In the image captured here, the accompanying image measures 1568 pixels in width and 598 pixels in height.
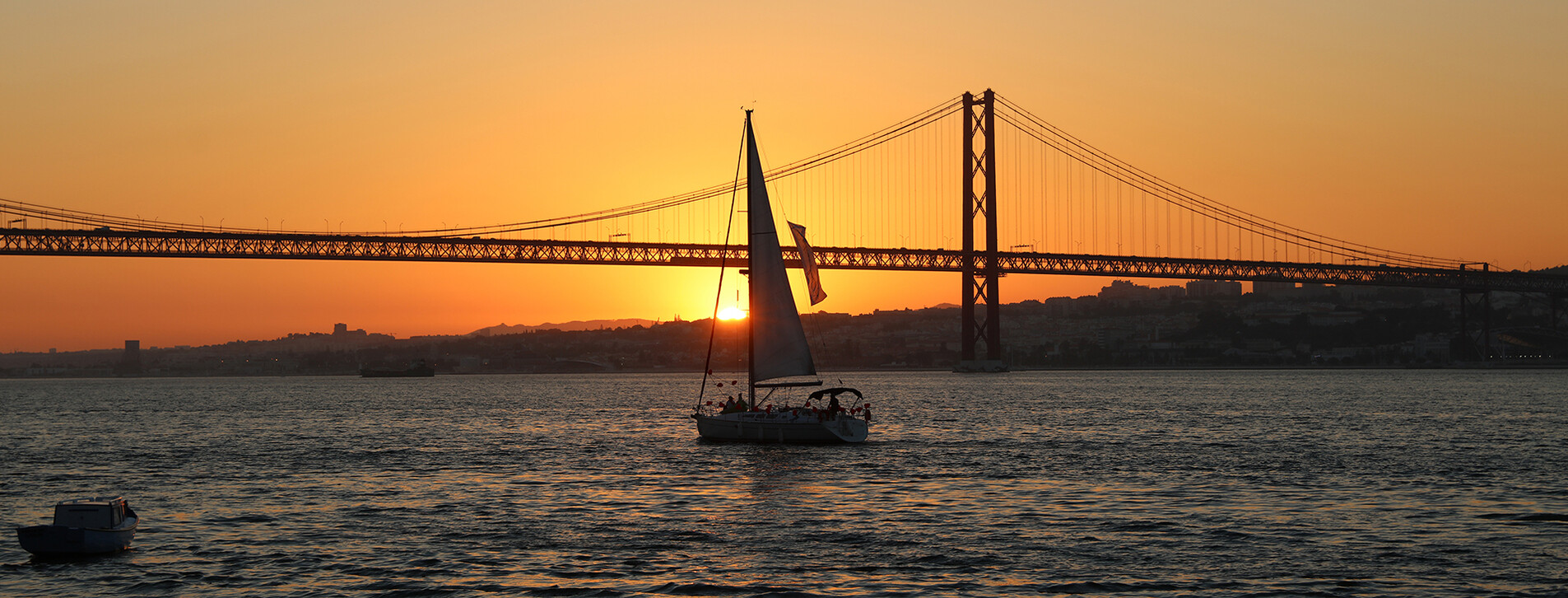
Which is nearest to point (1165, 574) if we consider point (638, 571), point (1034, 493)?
point (638, 571)

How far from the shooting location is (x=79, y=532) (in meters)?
18.0

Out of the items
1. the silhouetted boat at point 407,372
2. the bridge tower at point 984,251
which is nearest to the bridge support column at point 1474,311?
the bridge tower at point 984,251

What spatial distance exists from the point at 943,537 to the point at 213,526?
1117 cm

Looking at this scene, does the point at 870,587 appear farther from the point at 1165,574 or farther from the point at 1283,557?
the point at 1283,557

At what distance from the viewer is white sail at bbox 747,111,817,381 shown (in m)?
35.4

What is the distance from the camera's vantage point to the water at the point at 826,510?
16578mm

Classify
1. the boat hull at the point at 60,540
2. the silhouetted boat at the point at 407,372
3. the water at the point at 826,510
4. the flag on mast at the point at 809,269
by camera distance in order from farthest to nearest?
1. the silhouetted boat at the point at 407,372
2. the flag on mast at the point at 809,269
3. the boat hull at the point at 60,540
4. the water at the point at 826,510

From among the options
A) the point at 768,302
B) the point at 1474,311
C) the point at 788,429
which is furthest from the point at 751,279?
the point at 1474,311

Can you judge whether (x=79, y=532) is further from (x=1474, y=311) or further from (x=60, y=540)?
(x=1474, y=311)

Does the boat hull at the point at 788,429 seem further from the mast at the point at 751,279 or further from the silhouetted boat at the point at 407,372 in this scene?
the silhouetted boat at the point at 407,372

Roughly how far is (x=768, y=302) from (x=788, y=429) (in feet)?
10.8

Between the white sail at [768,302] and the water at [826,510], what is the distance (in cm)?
230

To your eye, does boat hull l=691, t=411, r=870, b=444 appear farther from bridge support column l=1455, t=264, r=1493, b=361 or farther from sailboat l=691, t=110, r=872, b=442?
bridge support column l=1455, t=264, r=1493, b=361

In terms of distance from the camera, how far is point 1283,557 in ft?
58.4
